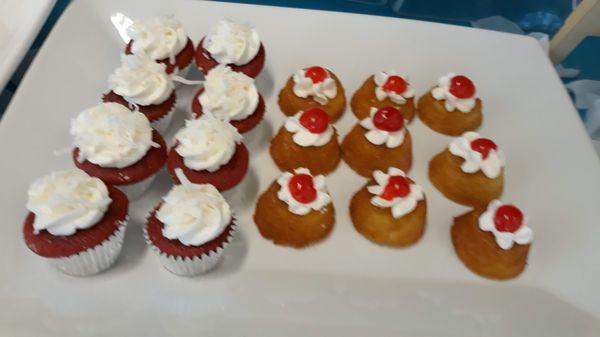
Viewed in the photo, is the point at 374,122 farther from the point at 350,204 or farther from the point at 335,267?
the point at 335,267

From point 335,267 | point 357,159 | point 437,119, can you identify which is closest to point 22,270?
point 335,267

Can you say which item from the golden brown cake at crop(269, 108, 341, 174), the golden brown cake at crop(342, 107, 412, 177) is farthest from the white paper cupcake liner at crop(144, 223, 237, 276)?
the golden brown cake at crop(342, 107, 412, 177)

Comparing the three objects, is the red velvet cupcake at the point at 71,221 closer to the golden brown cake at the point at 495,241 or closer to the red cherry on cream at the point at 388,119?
the red cherry on cream at the point at 388,119

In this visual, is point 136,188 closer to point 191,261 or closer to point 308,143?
point 191,261

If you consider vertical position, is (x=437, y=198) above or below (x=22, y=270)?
above

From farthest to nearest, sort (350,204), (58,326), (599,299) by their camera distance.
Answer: (350,204)
(599,299)
(58,326)

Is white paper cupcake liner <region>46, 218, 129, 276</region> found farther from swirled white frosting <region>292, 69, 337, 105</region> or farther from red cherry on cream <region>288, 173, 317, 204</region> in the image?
swirled white frosting <region>292, 69, 337, 105</region>
